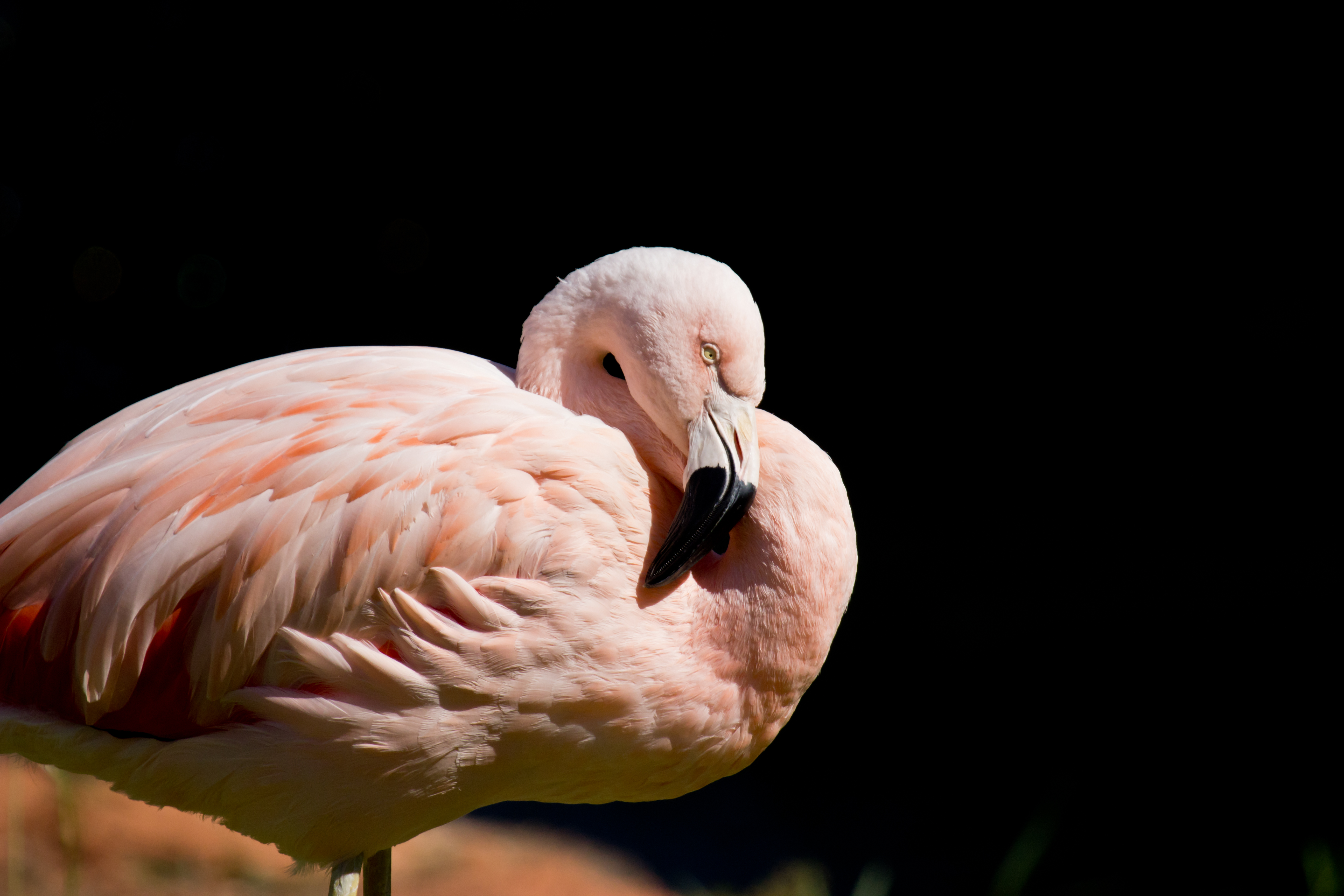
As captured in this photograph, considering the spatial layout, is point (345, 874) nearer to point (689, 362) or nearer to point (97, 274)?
point (689, 362)

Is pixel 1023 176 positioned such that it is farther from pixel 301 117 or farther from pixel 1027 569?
pixel 301 117

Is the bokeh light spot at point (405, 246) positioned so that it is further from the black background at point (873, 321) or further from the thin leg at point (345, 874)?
the thin leg at point (345, 874)

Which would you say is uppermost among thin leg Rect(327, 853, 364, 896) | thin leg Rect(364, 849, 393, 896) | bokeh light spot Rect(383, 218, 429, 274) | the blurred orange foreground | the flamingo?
bokeh light spot Rect(383, 218, 429, 274)

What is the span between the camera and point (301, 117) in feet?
12.5

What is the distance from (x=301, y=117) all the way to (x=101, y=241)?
2.92 ft

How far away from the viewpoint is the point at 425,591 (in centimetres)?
162

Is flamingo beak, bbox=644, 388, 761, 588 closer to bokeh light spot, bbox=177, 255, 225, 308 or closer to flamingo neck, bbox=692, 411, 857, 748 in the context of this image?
flamingo neck, bbox=692, 411, 857, 748

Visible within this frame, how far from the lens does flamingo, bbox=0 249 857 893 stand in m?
1.60

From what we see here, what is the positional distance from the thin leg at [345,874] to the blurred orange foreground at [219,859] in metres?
1.01

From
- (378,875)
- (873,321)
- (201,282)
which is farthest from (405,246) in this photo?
(378,875)

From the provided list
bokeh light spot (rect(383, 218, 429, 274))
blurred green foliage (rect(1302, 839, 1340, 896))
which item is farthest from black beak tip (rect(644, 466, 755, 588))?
bokeh light spot (rect(383, 218, 429, 274))

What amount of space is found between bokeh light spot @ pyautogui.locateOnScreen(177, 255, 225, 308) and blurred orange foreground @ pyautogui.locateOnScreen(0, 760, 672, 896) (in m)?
1.74

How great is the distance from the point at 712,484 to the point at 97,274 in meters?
3.23

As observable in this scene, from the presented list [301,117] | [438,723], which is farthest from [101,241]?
[438,723]
